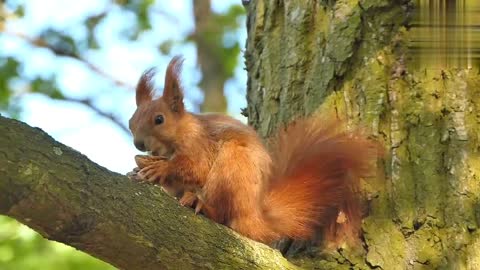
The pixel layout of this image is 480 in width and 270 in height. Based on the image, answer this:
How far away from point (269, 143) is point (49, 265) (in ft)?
4.33

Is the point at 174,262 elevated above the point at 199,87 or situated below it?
below

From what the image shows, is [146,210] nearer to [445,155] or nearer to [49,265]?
[445,155]

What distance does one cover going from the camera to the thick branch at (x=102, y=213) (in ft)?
5.36

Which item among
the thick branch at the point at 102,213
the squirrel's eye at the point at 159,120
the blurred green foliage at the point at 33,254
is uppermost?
the squirrel's eye at the point at 159,120

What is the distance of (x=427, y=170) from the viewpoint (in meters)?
2.37

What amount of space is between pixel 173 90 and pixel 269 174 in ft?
1.46

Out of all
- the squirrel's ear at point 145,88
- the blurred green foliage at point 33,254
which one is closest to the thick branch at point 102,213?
the squirrel's ear at point 145,88

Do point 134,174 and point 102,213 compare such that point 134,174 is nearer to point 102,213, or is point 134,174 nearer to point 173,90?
point 173,90

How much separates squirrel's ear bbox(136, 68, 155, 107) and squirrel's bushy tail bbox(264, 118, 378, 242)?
54cm

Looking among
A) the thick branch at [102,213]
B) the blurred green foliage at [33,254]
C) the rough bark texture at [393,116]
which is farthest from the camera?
the blurred green foliage at [33,254]

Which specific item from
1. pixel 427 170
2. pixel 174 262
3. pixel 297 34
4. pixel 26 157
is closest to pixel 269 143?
pixel 297 34

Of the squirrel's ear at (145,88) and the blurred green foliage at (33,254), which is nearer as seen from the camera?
the squirrel's ear at (145,88)

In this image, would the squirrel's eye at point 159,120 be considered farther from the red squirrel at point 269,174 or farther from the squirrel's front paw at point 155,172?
the squirrel's front paw at point 155,172

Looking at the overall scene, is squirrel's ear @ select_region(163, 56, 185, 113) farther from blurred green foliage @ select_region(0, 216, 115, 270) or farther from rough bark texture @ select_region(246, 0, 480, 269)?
blurred green foliage @ select_region(0, 216, 115, 270)
